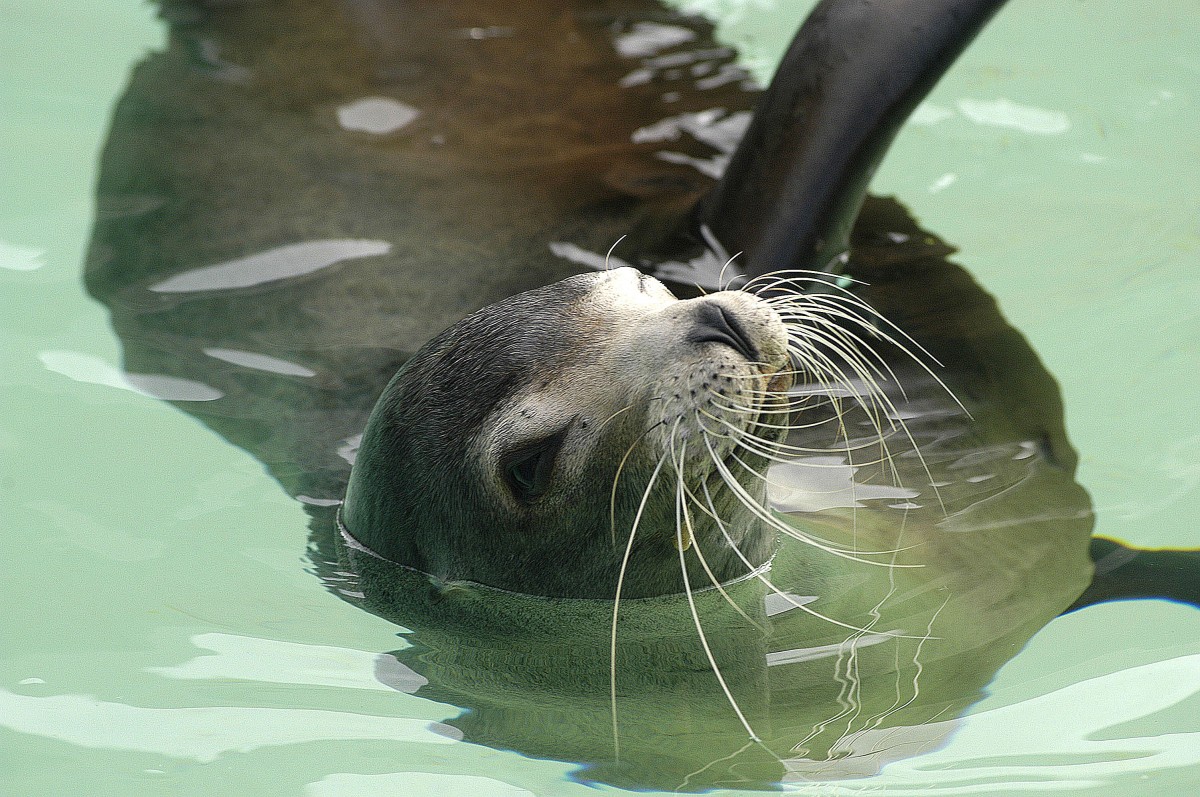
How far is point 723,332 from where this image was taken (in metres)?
2.52

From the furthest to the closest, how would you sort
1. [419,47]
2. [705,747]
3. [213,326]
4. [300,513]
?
[419,47]
[213,326]
[300,513]
[705,747]

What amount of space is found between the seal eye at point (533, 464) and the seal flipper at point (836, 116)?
126cm

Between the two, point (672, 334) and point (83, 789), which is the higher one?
point (672, 334)

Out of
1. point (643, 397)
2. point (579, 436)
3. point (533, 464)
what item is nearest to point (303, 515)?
point (533, 464)

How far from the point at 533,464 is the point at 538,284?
128 cm

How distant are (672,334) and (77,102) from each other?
12.0 feet

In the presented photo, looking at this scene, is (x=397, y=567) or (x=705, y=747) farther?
(x=397, y=567)

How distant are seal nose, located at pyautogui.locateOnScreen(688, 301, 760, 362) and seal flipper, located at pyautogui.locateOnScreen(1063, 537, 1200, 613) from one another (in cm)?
96

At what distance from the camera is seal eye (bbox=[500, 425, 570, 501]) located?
2.63 m

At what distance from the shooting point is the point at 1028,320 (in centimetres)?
404

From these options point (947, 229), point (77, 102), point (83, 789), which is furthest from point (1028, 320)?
point (77, 102)

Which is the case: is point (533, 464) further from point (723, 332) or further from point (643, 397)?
point (723, 332)

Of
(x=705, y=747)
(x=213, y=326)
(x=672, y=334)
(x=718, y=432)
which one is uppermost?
(x=672, y=334)

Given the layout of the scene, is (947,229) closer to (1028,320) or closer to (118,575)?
(1028,320)
